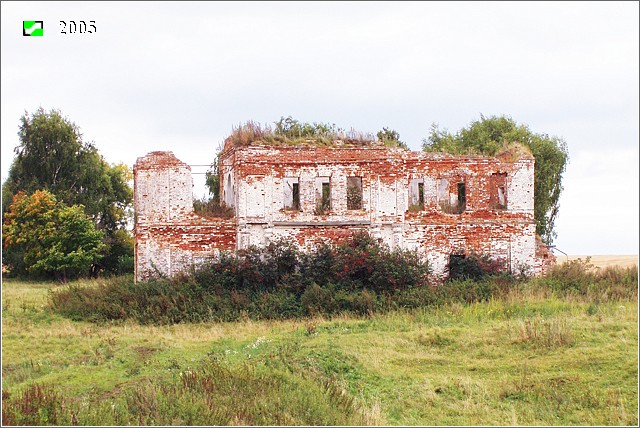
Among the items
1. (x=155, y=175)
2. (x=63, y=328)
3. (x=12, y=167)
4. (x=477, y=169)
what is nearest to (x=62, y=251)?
(x=12, y=167)

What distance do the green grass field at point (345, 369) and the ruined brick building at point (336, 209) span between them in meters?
4.42

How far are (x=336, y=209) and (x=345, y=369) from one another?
33.9 feet

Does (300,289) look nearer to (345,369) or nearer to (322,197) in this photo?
(322,197)

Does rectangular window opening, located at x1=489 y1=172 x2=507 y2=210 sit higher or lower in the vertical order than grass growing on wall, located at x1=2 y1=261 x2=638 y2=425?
higher

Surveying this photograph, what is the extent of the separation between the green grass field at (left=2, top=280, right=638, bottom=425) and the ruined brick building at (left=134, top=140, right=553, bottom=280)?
14.5 feet

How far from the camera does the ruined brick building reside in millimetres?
24688

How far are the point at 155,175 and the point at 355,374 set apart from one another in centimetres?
1221

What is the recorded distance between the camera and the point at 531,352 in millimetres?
16484

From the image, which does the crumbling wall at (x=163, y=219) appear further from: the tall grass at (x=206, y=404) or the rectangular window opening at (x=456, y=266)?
the tall grass at (x=206, y=404)

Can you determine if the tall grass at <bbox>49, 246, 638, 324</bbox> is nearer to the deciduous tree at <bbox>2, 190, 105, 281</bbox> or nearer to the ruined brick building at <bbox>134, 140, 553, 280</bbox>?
the ruined brick building at <bbox>134, 140, 553, 280</bbox>

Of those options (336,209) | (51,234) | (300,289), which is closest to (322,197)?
(336,209)

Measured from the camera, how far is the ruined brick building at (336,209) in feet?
81.0

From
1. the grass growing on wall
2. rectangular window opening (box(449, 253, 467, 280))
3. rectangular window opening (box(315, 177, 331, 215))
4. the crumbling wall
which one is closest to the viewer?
the grass growing on wall

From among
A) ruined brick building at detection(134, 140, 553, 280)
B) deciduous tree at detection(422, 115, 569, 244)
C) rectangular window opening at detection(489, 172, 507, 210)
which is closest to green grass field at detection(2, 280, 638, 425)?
ruined brick building at detection(134, 140, 553, 280)
